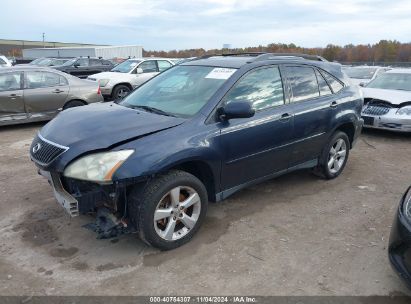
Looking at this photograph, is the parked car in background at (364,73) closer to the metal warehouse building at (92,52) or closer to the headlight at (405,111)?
the headlight at (405,111)

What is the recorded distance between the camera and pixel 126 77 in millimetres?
13234

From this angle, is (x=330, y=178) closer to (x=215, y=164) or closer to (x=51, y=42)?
(x=215, y=164)

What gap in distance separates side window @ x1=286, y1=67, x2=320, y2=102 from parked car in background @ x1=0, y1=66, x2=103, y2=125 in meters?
6.19

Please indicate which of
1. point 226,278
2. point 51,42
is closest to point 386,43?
point 226,278

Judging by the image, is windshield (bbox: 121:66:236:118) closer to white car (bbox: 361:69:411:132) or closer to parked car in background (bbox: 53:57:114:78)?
white car (bbox: 361:69:411:132)

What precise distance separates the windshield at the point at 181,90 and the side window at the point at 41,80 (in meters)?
5.06

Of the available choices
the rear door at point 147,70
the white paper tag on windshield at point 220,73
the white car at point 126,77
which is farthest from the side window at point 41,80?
the white paper tag on windshield at point 220,73

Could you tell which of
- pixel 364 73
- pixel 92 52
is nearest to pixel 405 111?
pixel 364 73

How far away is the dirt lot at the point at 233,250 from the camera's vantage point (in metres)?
3.18

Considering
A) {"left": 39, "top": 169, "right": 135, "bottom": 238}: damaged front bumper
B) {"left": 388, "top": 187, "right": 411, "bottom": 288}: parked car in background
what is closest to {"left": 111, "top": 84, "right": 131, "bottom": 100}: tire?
{"left": 39, "top": 169, "right": 135, "bottom": 238}: damaged front bumper

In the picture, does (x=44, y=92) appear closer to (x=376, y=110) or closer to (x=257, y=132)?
(x=257, y=132)

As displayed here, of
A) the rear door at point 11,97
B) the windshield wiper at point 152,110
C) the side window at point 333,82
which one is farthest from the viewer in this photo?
the rear door at point 11,97

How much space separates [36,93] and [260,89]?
630cm

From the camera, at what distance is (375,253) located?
3.71 meters
